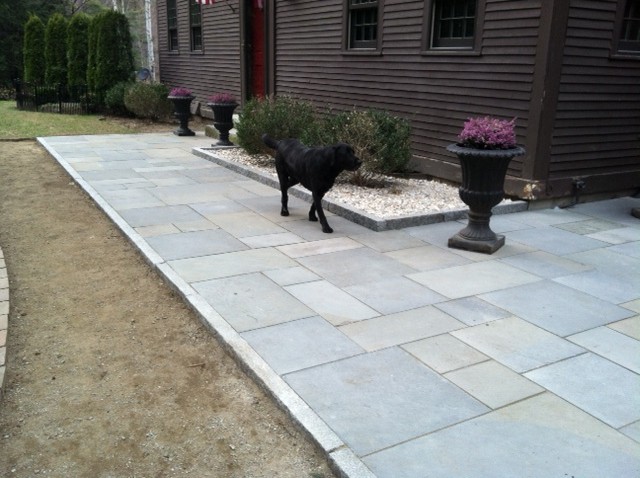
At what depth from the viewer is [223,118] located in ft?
35.9

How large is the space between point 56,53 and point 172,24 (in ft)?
13.6

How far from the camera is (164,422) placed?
9.51 ft

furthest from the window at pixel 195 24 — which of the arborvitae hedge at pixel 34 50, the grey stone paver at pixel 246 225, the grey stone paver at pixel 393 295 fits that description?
the grey stone paver at pixel 393 295

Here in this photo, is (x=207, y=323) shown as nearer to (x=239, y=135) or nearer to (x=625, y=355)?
(x=625, y=355)

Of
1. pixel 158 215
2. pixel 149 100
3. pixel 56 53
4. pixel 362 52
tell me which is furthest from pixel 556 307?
pixel 56 53

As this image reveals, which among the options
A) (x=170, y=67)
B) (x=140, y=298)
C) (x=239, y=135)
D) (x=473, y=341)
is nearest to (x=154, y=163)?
(x=239, y=135)

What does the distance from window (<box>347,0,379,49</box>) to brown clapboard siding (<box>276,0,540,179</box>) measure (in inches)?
8.6

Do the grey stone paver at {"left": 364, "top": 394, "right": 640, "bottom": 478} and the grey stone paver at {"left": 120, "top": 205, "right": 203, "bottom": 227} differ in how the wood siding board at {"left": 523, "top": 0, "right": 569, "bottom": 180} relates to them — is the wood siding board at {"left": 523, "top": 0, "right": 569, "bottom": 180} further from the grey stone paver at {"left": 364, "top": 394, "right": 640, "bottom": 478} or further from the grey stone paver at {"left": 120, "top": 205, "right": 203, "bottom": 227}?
the grey stone paver at {"left": 364, "top": 394, "right": 640, "bottom": 478}

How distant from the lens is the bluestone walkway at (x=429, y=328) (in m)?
2.64

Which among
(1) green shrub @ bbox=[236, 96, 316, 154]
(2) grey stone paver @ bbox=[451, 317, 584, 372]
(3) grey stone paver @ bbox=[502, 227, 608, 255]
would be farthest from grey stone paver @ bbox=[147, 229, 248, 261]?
(1) green shrub @ bbox=[236, 96, 316, 154]

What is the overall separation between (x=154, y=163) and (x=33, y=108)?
10761 mm

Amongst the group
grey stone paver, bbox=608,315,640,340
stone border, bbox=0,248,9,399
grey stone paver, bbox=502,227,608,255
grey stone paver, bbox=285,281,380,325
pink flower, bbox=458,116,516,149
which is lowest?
stone border, bbox=0,248,9,399

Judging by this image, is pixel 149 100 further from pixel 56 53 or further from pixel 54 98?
pixel 56 53

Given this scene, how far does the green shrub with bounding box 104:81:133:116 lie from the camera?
16078 millimetres
